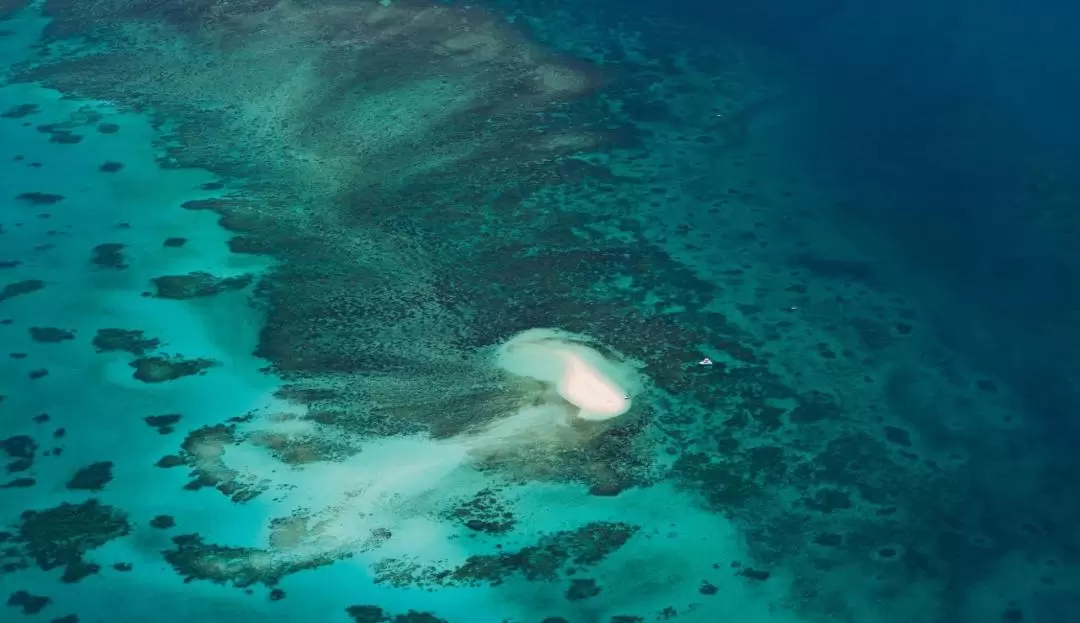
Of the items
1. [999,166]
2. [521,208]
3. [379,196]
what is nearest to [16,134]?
[379,196]

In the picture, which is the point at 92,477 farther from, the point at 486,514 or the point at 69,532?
the point at 486,514

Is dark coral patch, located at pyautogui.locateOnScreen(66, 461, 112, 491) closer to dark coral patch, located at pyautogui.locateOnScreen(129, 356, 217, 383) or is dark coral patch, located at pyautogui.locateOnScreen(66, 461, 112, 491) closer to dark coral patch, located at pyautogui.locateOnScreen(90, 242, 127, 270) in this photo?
dark coral patch, located at pyautogui.locateOnScreen(129, 356, 217, 383)

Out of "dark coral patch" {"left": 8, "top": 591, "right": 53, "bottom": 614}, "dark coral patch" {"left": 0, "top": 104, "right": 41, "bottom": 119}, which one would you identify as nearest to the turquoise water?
"dark coral patch" {"left": 8, "top": 591, "right": 53, "bottom": 614}

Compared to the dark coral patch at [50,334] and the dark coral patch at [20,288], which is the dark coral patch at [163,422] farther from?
the dark coral patch at [20,288]

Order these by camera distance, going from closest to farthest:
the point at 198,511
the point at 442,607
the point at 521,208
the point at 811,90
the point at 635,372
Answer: the point at 442,607, the point at 198,511, the point at 635,372, the point at 521,208, the point at 811,90

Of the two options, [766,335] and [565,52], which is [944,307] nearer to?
[766,335]

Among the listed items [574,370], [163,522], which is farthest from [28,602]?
[574,370]

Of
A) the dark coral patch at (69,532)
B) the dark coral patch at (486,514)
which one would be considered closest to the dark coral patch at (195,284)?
the dark coral patch at (69,532)
